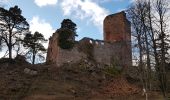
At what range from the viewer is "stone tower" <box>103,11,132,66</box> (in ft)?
167

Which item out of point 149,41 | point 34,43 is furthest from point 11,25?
point 149,41

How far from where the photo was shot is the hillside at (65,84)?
35.4 meters

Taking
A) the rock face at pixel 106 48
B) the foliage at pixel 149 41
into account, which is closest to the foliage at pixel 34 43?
the rock face at pixel 106 48

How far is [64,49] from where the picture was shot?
4628 centimetres

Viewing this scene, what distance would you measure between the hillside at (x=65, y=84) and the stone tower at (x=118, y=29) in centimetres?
772

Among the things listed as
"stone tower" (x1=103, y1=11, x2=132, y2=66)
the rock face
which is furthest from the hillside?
"stone tower" (x1=103, y1=11, x2=132, y2=66)

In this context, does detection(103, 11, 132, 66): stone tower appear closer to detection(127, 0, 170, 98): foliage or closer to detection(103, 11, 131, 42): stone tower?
detection(103, 11, 131, 42): stone tower

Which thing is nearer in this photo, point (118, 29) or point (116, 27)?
point (118, 29)

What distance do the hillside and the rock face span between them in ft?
5.62

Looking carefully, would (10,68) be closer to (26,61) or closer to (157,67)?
(26,61)

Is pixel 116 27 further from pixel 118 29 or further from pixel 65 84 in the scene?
pixel 65 84

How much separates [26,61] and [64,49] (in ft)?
19.6

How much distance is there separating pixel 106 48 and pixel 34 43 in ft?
39.1

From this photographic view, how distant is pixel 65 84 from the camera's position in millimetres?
39188
